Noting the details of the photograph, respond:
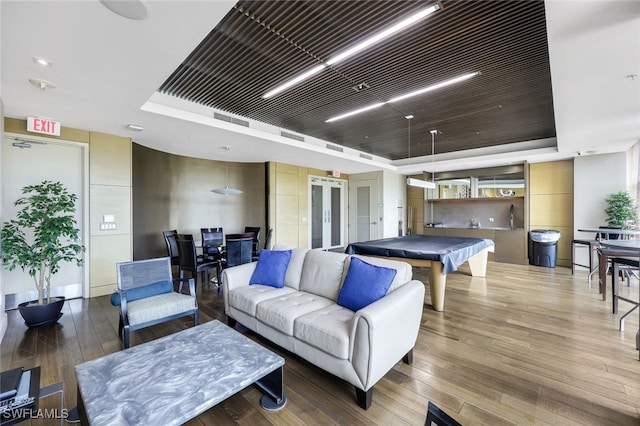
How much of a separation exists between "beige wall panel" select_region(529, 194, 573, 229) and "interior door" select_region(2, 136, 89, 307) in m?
9.84

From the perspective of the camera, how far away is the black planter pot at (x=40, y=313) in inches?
122

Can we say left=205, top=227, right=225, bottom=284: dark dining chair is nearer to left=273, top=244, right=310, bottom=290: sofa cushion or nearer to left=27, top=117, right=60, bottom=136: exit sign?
left=273, top=244, right=310, bottom=290: sofa cushion

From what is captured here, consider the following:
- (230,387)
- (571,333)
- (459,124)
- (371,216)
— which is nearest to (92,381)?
(230,387)

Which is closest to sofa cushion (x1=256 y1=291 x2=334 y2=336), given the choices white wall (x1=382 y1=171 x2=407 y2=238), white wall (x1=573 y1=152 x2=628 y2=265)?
white wall (x1=382 y1=171 x2=407 y2=238)

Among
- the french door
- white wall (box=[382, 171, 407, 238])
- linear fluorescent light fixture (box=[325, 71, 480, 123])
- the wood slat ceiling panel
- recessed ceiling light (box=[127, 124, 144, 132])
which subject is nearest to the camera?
the wood slat ceiling panel

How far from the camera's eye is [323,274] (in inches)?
116

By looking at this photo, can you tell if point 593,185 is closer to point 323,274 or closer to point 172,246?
point 323,274

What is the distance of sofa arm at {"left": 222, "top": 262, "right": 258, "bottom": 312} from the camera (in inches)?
123

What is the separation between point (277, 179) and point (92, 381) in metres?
6.09

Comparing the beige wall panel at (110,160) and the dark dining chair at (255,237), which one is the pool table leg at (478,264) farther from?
the beige wall panel at (110,160)

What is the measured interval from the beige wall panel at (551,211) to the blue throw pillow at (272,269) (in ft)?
23.1

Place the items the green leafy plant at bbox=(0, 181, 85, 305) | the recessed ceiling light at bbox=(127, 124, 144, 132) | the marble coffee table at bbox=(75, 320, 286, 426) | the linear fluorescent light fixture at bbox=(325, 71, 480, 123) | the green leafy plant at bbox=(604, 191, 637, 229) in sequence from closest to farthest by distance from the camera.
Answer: the marble coffee table at bbox=(75, 320, 286, 426)
the green leafy plant at bbox=(0, 181, 85, 305)
the linear fluorescent light fixture at bbox=(325, 71, 480, 123)
the recessed ceiling light at bbox=(127, 124, 144, 132)
the green leafy plant at bbox=(604, 191, 637, 229)

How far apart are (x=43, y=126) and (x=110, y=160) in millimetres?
900

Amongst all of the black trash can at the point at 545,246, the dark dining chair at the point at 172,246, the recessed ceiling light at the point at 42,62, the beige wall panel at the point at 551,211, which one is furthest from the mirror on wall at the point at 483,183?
the recessed ceiling light at the point at 42,62
